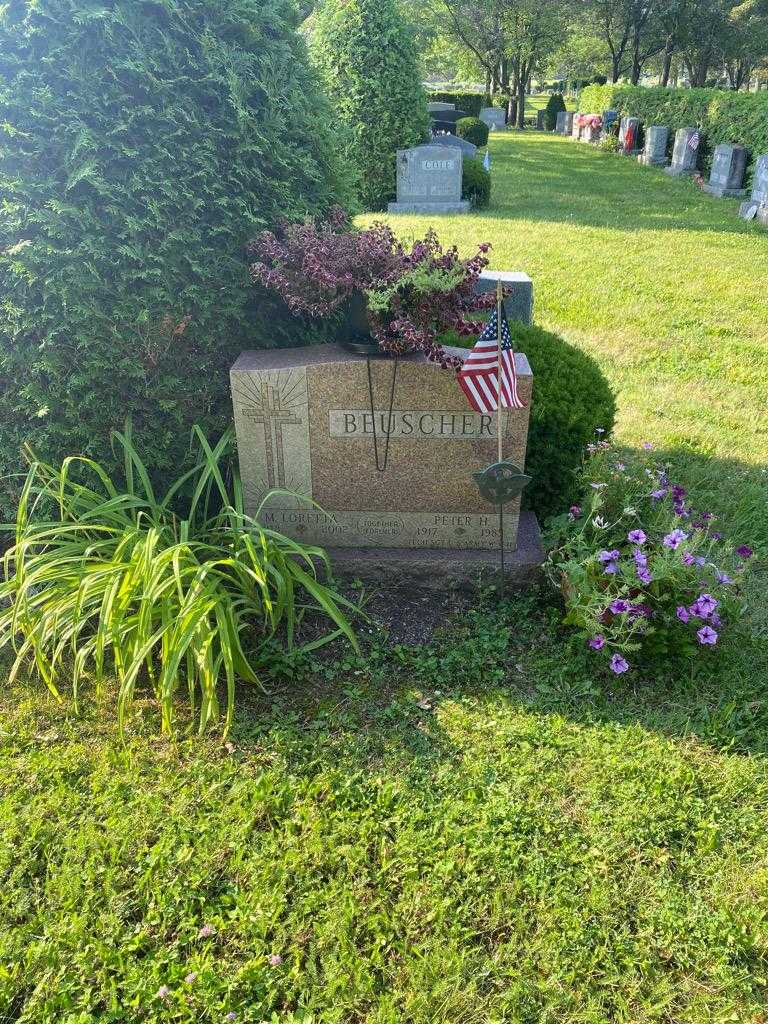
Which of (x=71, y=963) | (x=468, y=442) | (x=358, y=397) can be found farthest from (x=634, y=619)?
(x=71, y=963)

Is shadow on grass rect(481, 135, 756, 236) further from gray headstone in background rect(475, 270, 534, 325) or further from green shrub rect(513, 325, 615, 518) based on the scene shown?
green shrub rect(513, 325, 615, 518)

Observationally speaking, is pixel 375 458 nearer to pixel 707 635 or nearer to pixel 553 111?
pixel 707 635

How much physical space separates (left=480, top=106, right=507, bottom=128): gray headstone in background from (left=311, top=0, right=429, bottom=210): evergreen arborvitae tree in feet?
79.2

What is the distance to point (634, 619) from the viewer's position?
3.10m

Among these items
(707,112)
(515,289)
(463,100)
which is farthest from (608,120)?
(515,289)

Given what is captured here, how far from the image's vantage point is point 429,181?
531 inches

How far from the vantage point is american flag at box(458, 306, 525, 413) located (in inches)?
125

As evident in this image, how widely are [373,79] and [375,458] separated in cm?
1141

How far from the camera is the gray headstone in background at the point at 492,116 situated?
34938 millimetres

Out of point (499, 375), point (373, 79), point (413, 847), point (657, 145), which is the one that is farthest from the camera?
point (657, 145)

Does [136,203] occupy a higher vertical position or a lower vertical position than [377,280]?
higher

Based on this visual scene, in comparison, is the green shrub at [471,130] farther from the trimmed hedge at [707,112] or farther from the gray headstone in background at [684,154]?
the gray headstone in background at [684,154]

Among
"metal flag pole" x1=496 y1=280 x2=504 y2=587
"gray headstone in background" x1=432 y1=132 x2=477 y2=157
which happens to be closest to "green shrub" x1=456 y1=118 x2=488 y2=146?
"gray headstone in background" x1=432 y1=132 x2=477 y2=157

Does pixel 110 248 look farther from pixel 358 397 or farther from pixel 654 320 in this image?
pixel 654 320
